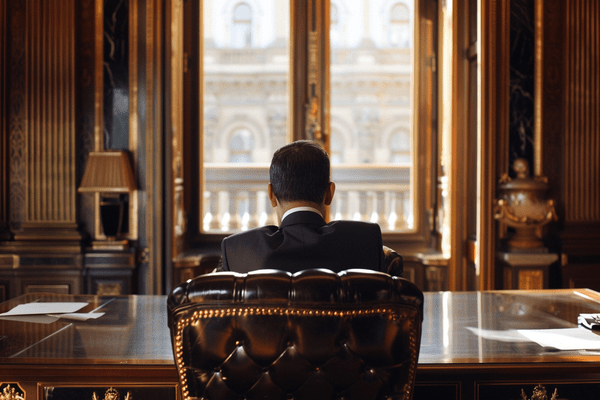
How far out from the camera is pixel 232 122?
4508 mm

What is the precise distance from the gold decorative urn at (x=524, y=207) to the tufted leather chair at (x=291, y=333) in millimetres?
3034

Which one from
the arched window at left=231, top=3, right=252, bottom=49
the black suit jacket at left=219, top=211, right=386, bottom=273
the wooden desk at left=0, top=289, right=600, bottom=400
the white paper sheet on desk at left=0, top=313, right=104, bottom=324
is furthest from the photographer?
the arched window at left=231, top=3, right=252, bottom=49

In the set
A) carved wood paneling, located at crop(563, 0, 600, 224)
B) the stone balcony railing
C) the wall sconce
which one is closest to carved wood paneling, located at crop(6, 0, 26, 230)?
the wall sconce

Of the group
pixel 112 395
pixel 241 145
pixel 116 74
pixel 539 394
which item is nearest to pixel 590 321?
pixel 539 394

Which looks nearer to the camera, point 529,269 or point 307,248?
point 307,248

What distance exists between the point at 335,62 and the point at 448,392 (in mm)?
3357

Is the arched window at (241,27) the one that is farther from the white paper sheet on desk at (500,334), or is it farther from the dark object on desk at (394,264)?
the white paper sheet on desk at (500,334)

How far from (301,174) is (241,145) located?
10.1ft

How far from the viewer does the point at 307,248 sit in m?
1.32

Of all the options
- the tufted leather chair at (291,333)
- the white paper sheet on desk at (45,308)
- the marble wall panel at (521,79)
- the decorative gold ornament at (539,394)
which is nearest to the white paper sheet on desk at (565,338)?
the decorative gold ornament at (539,394)

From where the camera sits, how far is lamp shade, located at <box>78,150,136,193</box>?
3729mm

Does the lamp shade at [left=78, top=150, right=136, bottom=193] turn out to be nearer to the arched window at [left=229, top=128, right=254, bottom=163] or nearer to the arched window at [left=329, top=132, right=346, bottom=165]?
the arched window at [left=229, top=128, right=254, bottom=163]

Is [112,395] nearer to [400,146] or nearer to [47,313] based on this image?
[47,313]

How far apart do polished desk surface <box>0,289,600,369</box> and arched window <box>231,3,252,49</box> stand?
2.75 metres
